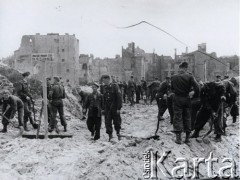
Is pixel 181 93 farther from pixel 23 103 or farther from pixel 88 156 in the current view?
pixel 23 103

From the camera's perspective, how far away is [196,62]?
54.4 meters

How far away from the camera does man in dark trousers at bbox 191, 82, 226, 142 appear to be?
866 cm

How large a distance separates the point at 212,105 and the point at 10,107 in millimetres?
5906

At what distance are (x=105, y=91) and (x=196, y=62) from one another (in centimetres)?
4727

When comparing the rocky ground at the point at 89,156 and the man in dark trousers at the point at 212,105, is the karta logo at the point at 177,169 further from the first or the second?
the man in dark trousers at the point at 212,105

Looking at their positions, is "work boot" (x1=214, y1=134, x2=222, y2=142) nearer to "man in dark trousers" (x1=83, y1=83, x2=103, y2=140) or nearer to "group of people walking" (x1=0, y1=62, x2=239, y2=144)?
"group of people walking" (x1=0, y1=62, x2=239, y2=144)

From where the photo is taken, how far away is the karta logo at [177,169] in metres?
6.59

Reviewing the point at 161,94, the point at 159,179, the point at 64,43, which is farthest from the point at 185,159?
the point at 64,43

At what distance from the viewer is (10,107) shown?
34.2ft

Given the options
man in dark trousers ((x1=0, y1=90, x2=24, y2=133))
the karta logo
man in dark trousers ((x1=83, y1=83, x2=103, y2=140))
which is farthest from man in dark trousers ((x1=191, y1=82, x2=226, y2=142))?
man in dark trousers ((x1=0, y1=90, x2=24, y2=133))

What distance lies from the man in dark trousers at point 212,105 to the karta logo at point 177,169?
1.39 meters

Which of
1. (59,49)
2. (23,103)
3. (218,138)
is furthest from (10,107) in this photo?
(59,49)

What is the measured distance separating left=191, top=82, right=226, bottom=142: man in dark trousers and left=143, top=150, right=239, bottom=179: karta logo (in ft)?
4.57

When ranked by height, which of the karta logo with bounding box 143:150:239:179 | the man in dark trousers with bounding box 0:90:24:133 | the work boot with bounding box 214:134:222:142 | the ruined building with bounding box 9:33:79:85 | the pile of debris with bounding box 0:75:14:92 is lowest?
the karta logo with bounding box 143:150:239:179
